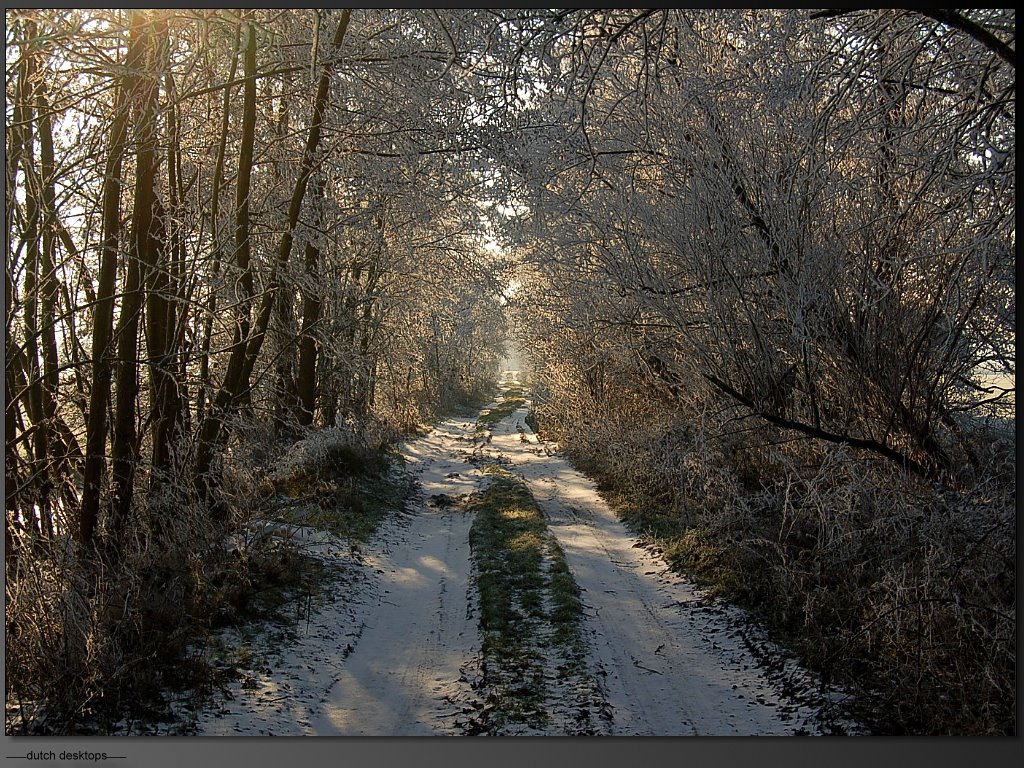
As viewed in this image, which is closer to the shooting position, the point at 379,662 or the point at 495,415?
the point at 379,662

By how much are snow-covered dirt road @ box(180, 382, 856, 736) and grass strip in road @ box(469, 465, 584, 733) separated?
0.40 feet

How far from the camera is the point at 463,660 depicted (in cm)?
418

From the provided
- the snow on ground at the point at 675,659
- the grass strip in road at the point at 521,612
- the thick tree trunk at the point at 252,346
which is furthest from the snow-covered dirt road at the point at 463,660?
the thick tree trunk at the point at 252,346

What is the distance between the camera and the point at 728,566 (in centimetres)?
563

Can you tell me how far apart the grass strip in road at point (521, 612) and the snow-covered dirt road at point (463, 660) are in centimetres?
12

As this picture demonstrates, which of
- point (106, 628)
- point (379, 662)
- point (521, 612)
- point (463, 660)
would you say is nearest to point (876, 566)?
point (521, 612)

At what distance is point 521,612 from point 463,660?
0.84 m

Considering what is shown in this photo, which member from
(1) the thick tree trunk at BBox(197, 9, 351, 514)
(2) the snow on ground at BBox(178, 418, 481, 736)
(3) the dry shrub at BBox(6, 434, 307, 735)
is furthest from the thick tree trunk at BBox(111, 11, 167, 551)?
(2) the snow on ground at BBox(178, 418, 481, 736)

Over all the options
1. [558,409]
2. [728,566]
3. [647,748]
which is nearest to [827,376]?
[728,566]

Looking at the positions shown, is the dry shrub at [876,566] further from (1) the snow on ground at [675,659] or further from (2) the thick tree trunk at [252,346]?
(2) the thick tree trunk at [252,346]

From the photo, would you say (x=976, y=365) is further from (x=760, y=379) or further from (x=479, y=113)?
(x=479, y=113)

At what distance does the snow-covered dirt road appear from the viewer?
3.49m

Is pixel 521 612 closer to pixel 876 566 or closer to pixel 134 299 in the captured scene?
pixel 876 566

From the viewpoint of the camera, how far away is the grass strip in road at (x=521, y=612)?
367 centimetres
